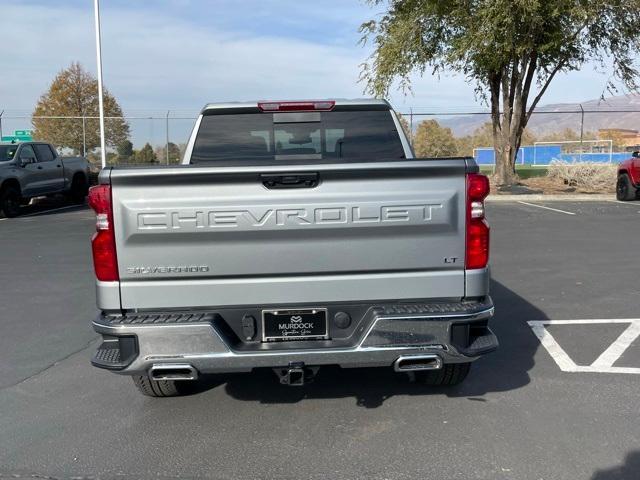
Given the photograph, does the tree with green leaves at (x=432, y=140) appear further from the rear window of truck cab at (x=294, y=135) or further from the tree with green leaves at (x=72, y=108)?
the rear window of truck cab at (x=294, y=135)

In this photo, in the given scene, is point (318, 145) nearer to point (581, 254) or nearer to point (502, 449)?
point (502, 449)

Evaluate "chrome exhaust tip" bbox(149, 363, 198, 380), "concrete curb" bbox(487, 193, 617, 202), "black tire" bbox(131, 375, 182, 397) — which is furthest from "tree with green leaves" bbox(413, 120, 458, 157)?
"chrome exhaust tip" bbox(149, 363, 198, 380)

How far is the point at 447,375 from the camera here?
14.3 feet

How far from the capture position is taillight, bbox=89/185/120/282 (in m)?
3.42

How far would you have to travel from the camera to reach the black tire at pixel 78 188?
18938 millimetres

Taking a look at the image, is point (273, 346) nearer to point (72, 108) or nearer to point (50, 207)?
point (50, 207)

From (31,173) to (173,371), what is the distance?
583 inches

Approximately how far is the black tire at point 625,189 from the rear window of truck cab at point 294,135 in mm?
15377

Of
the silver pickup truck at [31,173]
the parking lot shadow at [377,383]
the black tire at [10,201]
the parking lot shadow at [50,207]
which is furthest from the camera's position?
the parking lot shadow at [50,207]

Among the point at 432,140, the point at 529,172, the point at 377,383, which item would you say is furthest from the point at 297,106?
the point at 432,140

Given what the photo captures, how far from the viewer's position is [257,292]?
353cm

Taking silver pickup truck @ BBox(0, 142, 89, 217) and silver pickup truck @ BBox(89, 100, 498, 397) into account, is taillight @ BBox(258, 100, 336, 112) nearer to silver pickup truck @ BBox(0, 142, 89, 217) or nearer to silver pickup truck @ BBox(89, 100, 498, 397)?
silver pickup truck @ BBox(89, 100, 498, 397)

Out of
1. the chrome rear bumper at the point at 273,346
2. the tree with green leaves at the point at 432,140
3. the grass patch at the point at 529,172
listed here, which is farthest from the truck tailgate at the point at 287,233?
the tree with green leaves at the point at 432,140

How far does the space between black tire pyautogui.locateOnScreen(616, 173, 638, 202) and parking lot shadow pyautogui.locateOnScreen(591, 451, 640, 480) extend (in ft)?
53.9
